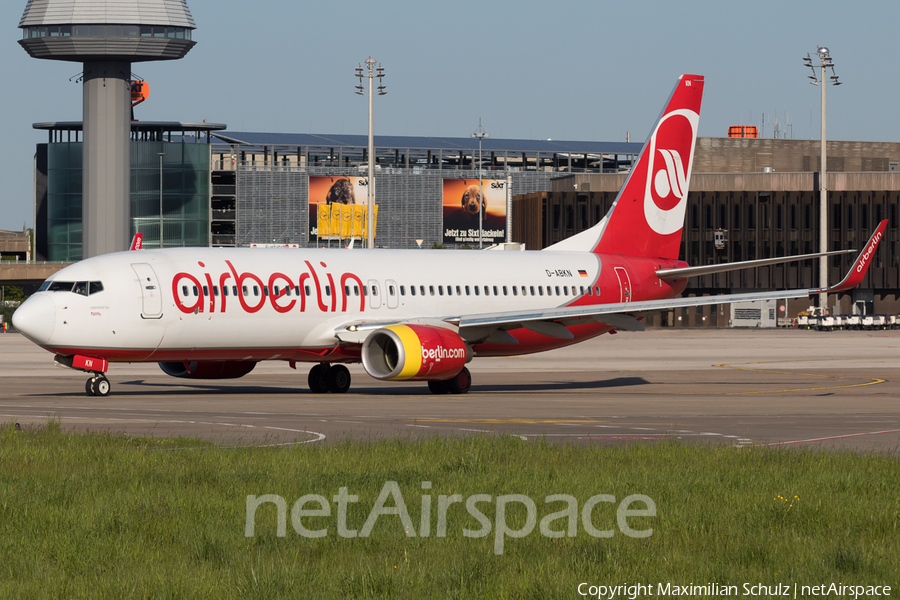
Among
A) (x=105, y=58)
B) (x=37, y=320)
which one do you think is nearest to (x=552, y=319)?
(x=37, y=320)

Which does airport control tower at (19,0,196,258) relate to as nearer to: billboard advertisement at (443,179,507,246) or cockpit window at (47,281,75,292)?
billboard advertisement at (443,179,507,246)

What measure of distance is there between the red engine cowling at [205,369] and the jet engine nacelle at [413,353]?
381 cm

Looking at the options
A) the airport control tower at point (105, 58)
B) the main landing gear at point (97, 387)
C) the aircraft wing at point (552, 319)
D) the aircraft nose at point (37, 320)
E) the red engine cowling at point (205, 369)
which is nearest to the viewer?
the aircraft nose at point (37, 320)

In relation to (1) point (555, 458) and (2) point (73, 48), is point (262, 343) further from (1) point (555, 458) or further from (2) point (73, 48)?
(2) point (73, 48)

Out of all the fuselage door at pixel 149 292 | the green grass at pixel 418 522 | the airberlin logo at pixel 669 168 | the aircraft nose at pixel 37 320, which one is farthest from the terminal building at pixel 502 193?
the green grass at pixel 418 522

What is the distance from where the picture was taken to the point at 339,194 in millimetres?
159375

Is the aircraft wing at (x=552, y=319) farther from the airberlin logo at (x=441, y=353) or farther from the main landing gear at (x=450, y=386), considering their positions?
the airberlin logo at (x=441, y=353)

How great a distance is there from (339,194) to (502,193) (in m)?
21.2

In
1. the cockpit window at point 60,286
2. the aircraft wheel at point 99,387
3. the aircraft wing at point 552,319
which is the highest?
the cockpit window at point 60,286

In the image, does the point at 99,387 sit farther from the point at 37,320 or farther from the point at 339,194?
the point at 339,194

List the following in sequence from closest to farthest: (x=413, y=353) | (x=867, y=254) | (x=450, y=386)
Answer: (x=413, y=353)
(x=867, y=254)
(x=450, y=386)

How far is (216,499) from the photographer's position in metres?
13.6

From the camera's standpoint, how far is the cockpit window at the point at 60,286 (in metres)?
30.9

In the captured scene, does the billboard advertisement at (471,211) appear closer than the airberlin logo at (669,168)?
No
